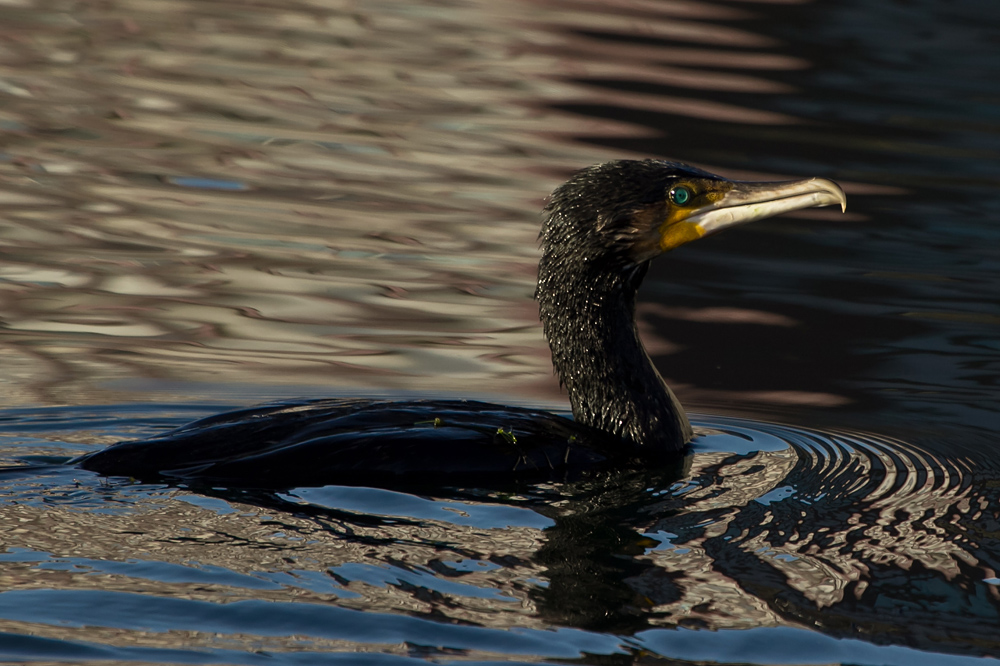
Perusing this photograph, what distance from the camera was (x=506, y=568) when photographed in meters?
4.02

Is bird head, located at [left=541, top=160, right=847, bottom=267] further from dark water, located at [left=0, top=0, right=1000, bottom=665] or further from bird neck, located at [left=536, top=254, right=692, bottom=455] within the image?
dark water, located at [left=0, top=0, right=1000, bottom=665]

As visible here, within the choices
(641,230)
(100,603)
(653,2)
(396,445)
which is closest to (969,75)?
(653,2)

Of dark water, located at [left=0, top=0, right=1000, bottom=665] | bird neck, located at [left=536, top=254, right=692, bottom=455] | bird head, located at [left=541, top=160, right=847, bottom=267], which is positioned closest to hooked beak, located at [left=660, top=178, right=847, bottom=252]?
bird head, located at [left=541, top=160, right=847, bottom=267]

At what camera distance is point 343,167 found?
1105 cm

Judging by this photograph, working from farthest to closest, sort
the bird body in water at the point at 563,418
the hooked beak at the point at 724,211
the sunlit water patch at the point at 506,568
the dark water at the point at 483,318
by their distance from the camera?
the hooked beak at the point at 724,211 → the bird body in water at the point at 563,418 → the dark water at the point at 483,318 → the sunlit water patch at the point at 506,568

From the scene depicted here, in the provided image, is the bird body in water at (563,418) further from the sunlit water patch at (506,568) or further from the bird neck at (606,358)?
the sunlit water patch at (506,568)

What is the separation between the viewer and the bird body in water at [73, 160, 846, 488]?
15.1ft

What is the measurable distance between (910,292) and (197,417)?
4.65 meters

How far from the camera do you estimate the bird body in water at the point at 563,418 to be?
4.61 m

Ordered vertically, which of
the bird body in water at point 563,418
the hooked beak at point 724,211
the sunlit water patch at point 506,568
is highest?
the hooked beak at point 724,211

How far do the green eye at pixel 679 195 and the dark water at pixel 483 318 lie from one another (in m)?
1.00

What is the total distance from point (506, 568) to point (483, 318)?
12.1 ft

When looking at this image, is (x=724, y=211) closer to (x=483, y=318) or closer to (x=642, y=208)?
(x=642, y=208)

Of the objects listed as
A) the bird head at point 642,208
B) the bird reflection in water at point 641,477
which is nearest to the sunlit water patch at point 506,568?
the bird reflection in water at point 641,477
